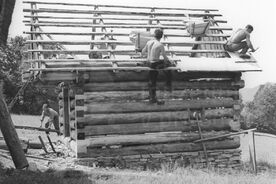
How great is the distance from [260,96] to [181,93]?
36.5 m

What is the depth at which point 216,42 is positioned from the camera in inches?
558

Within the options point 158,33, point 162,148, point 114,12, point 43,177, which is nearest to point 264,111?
point 114,12

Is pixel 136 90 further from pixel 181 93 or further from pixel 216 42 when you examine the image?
pixel 216 42

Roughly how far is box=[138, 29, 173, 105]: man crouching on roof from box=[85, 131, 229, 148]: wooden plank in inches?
41.6

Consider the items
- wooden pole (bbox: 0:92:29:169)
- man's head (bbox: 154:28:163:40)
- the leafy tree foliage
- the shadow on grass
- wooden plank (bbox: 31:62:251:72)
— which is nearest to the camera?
the shadow on grass

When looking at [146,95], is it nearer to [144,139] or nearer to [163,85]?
[163,85]

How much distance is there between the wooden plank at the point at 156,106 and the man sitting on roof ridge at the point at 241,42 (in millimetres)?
1731

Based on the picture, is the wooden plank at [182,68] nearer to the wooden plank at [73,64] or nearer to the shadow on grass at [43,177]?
the wooden plank at [73,64]

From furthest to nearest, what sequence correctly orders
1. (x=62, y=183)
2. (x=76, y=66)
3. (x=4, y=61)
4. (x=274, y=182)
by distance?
1. (x=4, y=61)
2. (x=76, y=66)
3. (x=274, y=182)
4. (x=62, y=183)

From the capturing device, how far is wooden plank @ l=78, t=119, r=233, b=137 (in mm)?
12008

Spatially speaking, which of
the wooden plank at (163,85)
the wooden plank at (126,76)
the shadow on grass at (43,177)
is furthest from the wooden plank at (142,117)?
the shadow on grass at (43,177)

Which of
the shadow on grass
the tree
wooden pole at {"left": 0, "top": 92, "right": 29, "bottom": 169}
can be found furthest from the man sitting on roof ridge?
the tree

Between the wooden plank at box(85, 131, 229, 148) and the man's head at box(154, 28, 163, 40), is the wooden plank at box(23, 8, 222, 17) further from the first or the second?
the wooden plank at box(85, 131, 229, 148)

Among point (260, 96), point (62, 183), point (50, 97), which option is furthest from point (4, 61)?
point (62, 183)
